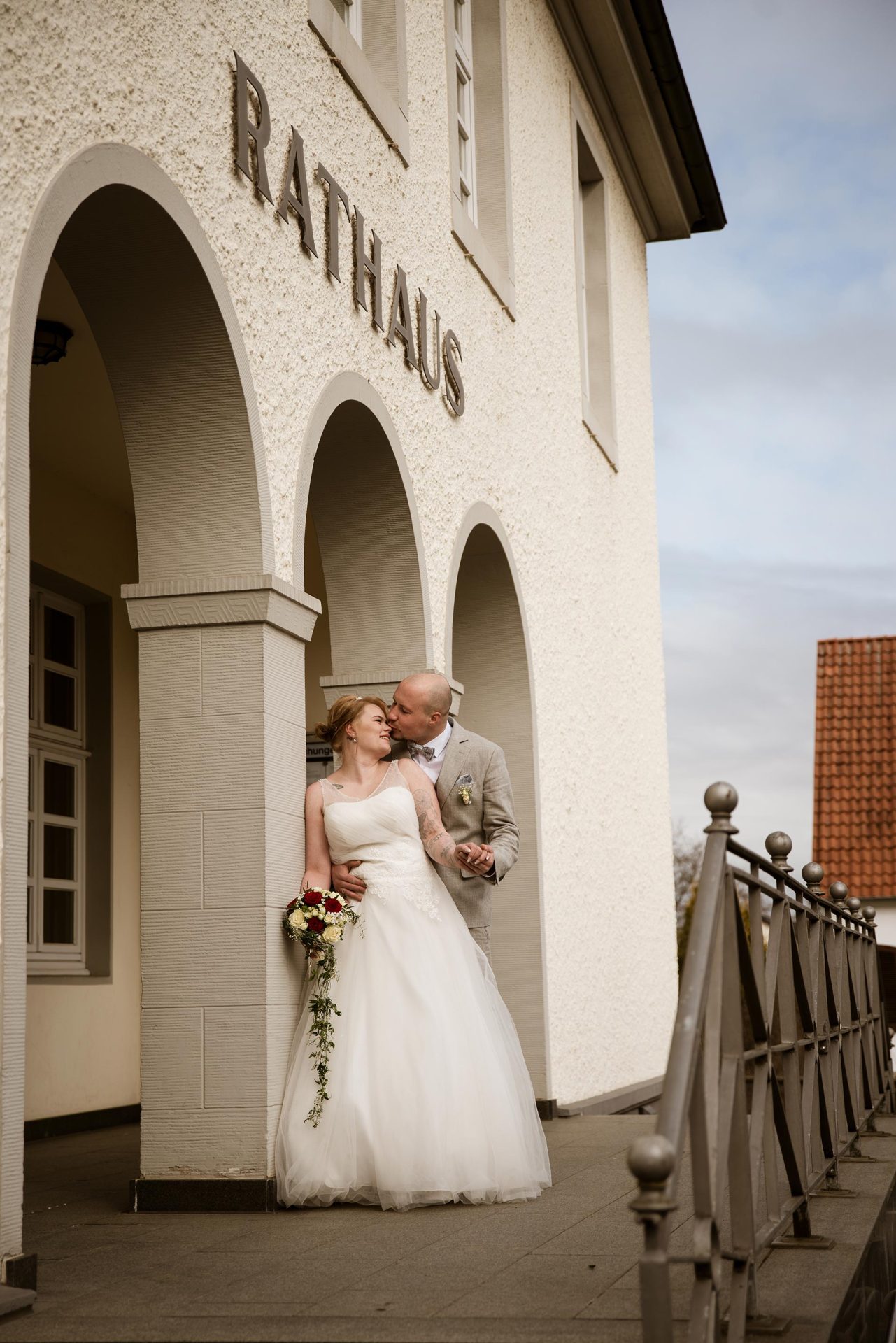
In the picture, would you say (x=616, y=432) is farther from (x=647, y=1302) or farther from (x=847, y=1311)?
(x=647, y=1302)

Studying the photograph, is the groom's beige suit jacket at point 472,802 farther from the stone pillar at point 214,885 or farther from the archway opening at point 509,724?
the archway opening at point 509,724

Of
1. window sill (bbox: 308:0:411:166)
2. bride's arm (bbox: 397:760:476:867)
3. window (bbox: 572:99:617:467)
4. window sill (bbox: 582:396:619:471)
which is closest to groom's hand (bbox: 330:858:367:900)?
bride's arm (bbox: 397:760:476:867)

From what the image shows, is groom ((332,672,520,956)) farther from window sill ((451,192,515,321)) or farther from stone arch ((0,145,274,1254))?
window sill ((451,192,515,321))

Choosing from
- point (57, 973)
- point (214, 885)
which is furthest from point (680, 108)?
point (214, 885)

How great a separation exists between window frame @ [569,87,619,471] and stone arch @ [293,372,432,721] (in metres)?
4.64

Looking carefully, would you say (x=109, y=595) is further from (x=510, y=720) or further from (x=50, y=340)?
(x=50, y=340)

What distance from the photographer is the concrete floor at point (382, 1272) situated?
3553mm

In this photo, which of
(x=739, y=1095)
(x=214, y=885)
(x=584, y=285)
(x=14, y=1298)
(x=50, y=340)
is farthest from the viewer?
(x=584, y=285)

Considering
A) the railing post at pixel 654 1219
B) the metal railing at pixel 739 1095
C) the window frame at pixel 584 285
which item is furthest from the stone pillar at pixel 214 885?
the window frame at pixel 584 285

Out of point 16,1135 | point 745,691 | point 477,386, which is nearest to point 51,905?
point 477,386

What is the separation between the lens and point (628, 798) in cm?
1251

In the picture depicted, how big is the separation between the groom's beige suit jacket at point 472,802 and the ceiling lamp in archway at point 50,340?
8.67 feet

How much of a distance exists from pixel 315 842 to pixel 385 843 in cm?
26

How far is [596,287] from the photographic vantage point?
1301 cm
